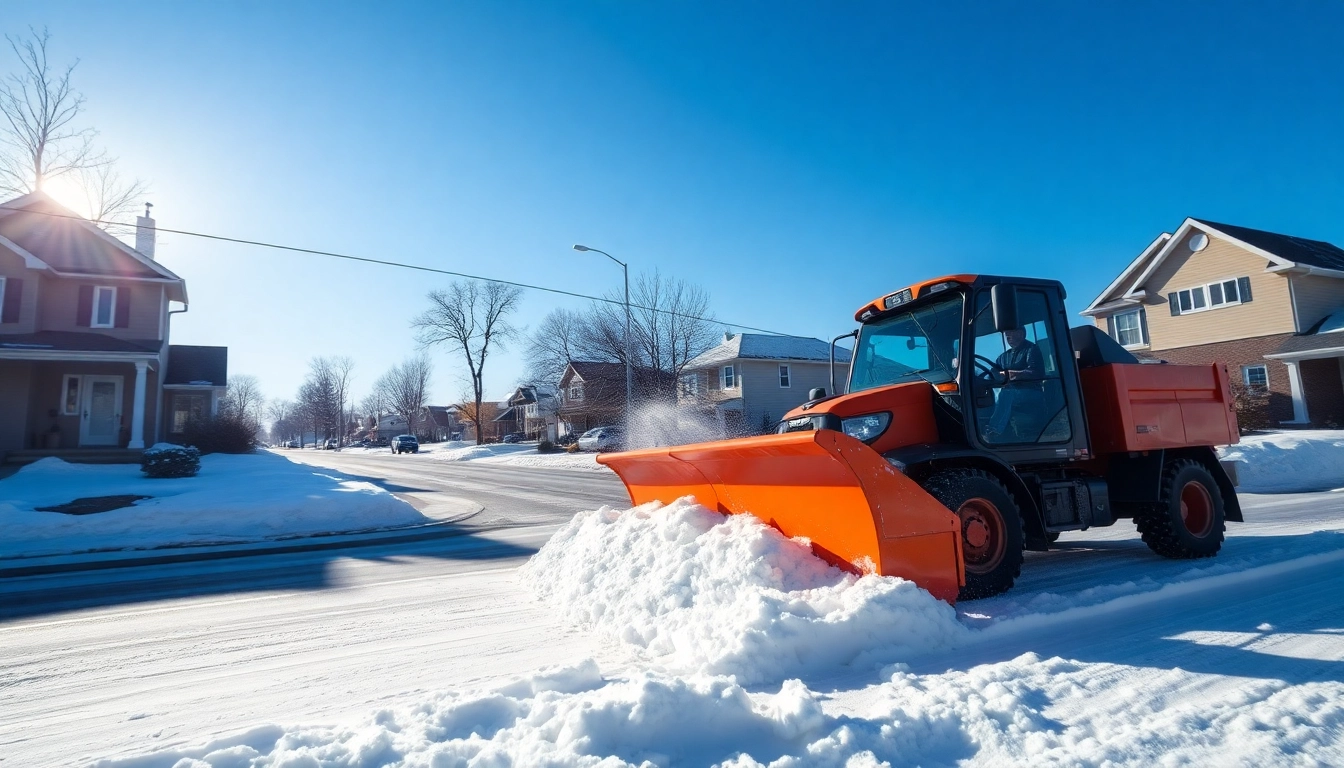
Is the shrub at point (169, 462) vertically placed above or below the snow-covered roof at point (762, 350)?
below

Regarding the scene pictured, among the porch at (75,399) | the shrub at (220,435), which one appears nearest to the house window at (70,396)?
the porch at (75,399)

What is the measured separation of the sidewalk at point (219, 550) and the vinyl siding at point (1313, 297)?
30.7 m

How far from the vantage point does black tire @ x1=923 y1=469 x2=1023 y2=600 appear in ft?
16.0

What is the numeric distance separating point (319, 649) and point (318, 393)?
341ft

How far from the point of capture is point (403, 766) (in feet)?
8.29

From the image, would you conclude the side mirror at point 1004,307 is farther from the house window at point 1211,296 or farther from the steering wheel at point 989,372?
the house window at point 1211,296

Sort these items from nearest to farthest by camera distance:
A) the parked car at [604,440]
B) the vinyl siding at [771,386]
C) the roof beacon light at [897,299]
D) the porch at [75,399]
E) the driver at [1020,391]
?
the driver at [1020,391]
the roof beacon light at [897,299]
the porch at [75,399]
the parked car at [604,440]
the vinyl siding at [771,386]

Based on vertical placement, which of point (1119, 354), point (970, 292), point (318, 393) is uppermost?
point (318, 393)

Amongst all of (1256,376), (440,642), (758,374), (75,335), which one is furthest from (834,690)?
(758,374)

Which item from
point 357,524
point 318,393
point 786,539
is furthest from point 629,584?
point 318,393

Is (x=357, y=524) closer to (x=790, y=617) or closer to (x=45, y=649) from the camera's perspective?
(x=45, y=649)

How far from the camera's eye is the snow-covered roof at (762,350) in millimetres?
41250

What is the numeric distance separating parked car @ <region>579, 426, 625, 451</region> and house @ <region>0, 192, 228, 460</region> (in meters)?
19.5

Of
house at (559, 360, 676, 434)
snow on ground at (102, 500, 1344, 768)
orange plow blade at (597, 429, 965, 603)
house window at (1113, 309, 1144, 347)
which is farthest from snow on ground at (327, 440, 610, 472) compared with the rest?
house window at (1113, 309, 1144, 347)
